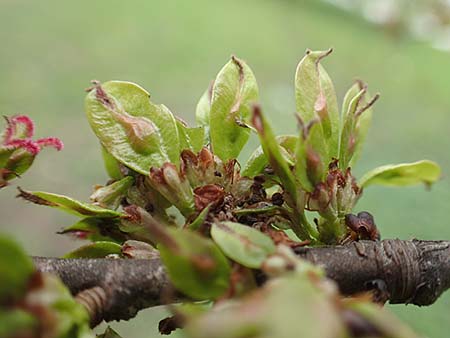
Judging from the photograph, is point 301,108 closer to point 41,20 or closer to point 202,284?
point 202,284

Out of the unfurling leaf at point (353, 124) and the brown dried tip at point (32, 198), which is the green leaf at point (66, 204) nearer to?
the brown dried tip at point (32, 198)

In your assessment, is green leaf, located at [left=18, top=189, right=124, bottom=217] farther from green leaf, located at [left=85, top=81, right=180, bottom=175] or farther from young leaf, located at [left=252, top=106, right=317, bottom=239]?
young leaf, located at [left=252, top=106, right=317, bottom=239]

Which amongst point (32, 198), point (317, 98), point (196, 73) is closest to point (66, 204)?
point (32, 198)

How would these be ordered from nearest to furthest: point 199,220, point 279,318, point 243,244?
point 279,318 < point 243,244 < point 199,220

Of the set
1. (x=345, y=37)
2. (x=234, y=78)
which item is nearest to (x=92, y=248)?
(x=234, y=78)

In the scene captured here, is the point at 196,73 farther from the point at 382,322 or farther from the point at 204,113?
the point at 382,322

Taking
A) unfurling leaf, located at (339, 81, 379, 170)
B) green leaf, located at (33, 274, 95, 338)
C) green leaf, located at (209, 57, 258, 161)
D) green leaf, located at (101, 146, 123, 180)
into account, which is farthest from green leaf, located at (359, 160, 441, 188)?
green leaf, located at (33, 274, 95, 338)

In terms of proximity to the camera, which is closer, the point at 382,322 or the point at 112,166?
the point at 382,322
